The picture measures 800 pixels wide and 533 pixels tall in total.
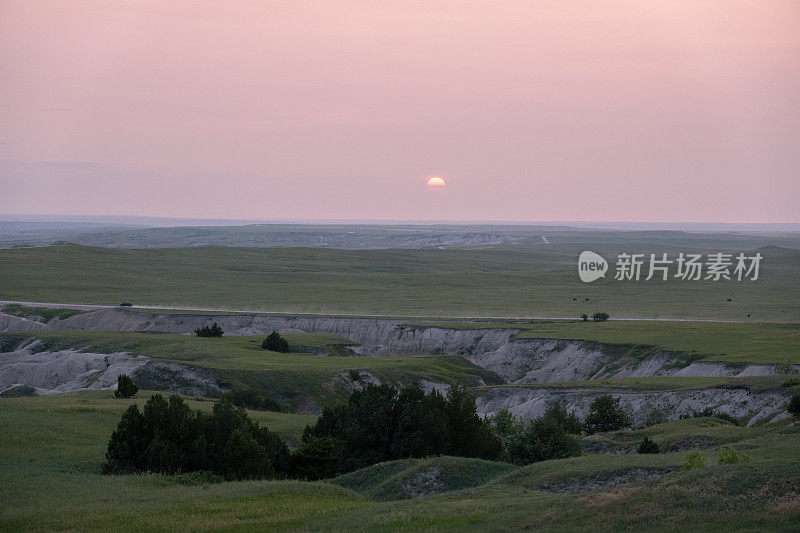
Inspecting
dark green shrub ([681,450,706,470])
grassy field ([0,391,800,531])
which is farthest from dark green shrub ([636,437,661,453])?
dark green shrub ([681,450,706,470])

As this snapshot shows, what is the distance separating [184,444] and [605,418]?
2725 cm

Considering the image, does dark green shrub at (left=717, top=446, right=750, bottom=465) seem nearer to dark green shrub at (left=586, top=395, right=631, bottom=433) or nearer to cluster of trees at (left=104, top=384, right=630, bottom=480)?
cluster of trees at (left=104, top=384, right=630, bottom=480)

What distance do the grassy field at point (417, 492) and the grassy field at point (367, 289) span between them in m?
81.1

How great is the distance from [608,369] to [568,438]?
41992 mm

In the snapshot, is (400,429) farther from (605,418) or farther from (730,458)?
(605,418)

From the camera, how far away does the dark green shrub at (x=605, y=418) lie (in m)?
46.4

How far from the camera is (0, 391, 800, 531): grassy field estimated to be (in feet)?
53.8

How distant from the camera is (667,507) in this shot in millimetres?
16469

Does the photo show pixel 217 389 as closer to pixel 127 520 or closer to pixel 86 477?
pixel 86 477

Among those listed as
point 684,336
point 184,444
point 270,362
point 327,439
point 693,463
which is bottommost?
point 270,362

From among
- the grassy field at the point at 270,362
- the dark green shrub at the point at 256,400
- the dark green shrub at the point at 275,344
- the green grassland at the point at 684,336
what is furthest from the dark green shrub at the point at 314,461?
the green grassland at the point at 684,336

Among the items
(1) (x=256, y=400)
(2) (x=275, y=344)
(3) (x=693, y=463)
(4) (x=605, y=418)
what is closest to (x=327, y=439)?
(3) (x=693, y=463)

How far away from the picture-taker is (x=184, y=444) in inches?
1144

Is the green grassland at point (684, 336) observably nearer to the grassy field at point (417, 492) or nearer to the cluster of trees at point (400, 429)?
the cluster of trees at point (400, 429)
